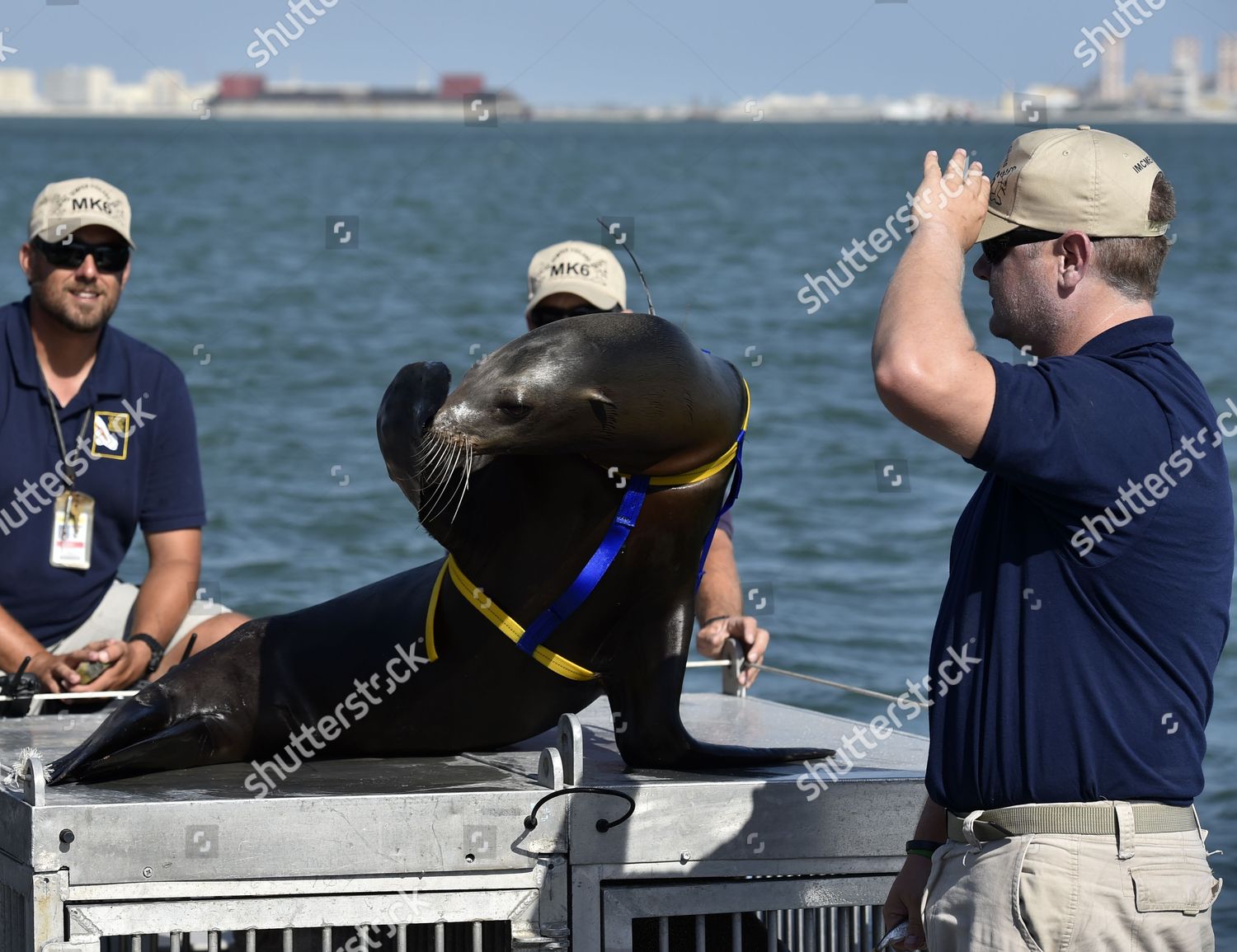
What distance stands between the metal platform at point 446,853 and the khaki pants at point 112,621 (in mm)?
2680

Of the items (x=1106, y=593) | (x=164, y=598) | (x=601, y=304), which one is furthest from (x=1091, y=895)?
(x=164, y=598)

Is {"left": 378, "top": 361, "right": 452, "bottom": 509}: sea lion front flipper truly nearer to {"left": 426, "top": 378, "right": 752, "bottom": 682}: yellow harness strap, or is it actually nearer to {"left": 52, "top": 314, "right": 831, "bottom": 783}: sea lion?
{"left": 52, "top": 314, "right": 831, "bottom": 783}: sea lion

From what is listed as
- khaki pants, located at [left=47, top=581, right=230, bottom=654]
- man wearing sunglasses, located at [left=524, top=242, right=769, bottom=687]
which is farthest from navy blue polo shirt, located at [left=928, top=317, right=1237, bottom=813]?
khaki pants, located at [left=47, top=581, right=230, bottom=654]

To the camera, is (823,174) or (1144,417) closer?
(1144,417)

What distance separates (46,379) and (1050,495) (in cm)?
485

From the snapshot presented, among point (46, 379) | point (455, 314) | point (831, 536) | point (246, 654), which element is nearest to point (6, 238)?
point (455, 314)

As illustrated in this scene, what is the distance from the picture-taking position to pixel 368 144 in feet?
365

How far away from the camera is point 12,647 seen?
6520mm

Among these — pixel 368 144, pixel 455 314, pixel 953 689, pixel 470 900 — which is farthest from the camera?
pixel 368 144

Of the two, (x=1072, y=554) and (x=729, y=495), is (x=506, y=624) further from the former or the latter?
(x=1072, y=554)

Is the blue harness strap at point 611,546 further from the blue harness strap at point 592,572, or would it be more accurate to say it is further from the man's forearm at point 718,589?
the man's forearm at point 718,589

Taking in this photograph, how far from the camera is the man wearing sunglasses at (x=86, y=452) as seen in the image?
695 centimetres

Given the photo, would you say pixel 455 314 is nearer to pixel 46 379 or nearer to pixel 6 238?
pixel 6 238

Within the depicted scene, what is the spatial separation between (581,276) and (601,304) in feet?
0.45
